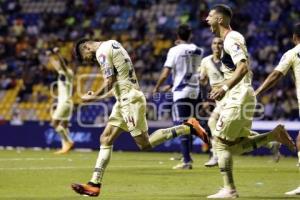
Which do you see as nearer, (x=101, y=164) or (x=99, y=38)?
→ (x=101, y=164)

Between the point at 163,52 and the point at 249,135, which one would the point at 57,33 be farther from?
the point at 249,135

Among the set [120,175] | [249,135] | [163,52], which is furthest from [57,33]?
[249,135]

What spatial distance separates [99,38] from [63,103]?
8.10 m

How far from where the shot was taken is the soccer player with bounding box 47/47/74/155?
70.6ft

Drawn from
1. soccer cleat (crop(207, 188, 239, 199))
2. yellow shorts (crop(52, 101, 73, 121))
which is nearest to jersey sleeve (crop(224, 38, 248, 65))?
soccer cleat (crop(207, 188, 239, 199))

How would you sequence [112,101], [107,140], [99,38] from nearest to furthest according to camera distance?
[107,140]
[112,101]
[99,38]

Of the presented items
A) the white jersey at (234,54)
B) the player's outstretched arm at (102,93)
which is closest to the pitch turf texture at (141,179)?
the player's outstretched arm at (102,93)

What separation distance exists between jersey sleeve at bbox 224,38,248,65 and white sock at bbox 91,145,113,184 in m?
2.17

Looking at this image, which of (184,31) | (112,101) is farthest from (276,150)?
(112,101)

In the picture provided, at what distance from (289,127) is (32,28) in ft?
52.0

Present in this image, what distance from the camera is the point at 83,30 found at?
31719 millimetres

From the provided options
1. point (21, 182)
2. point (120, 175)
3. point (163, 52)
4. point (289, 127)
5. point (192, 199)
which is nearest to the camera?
point (192, 199)

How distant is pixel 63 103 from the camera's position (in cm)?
2220

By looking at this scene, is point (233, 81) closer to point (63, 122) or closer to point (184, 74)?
point (184, 74)
